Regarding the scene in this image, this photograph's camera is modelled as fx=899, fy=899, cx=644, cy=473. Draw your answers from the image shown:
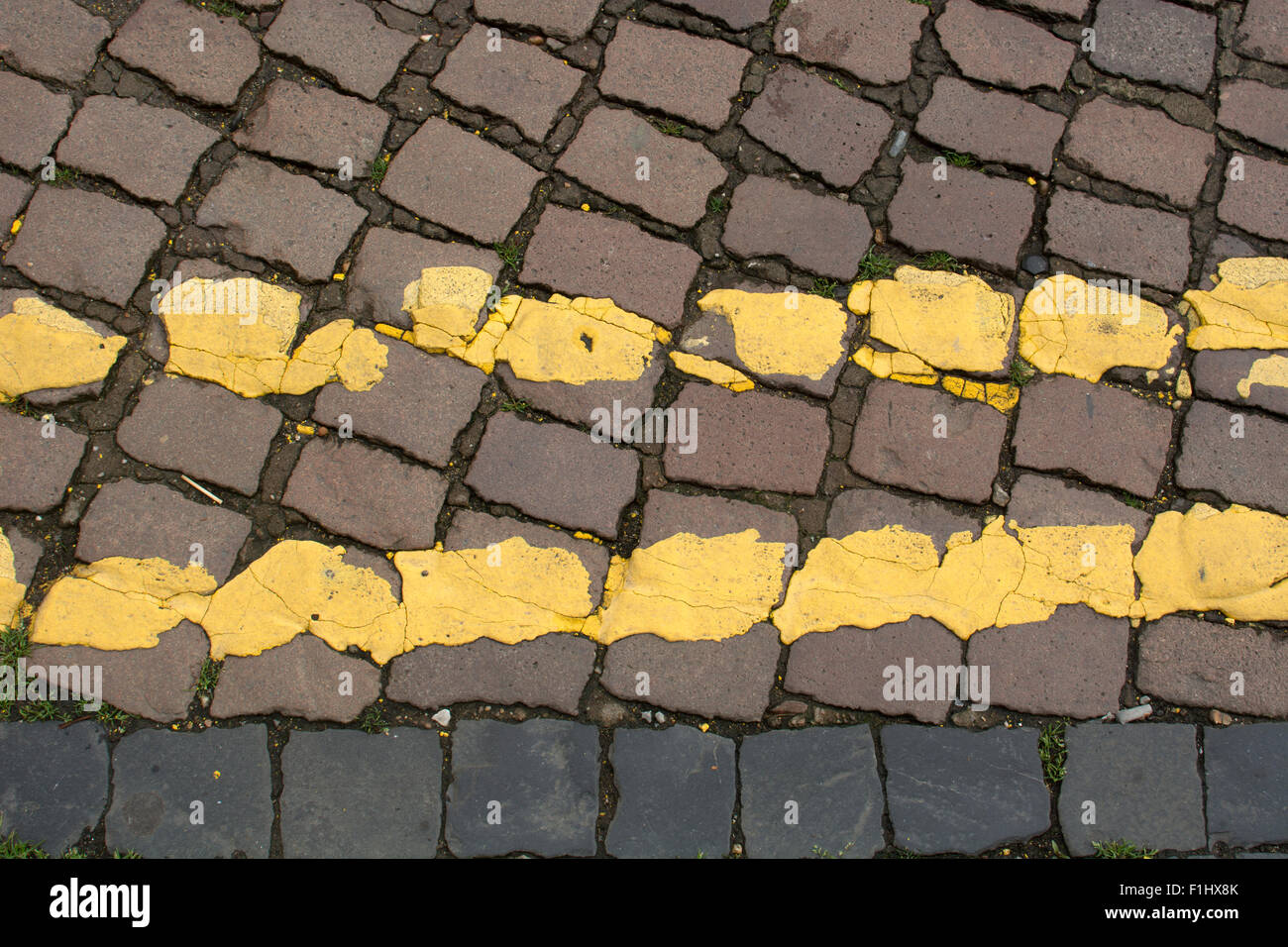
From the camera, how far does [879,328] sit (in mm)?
2902

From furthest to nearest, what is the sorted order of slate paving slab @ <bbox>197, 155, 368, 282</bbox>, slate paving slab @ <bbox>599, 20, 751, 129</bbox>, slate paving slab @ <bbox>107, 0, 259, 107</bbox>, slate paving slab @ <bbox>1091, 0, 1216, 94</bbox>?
1. slate paving slab @ <bbox>1091, 0, 1216, 94</bbox>
2. slate paving slab @ <bbox>599, 20, 751, 129</bbox>
3. slate paving slab @ <bbox>107, 0, 259, 107</bbox>
4. slate paving slab @ <bbox>197, 155, 368, 282</bbox>

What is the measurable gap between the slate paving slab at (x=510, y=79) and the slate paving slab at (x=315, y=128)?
28 centimetres

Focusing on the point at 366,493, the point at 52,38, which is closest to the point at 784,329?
the point at 366,493

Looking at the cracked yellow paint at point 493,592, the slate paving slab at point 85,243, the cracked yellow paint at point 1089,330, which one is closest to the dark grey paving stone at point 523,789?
the cracked yellow paint at point 493,592

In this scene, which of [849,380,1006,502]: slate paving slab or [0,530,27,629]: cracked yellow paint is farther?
[849,380,1006,502]: slate paving slab

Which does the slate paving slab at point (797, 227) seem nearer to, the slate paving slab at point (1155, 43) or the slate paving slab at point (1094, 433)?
the slate paving slab at point (1094, 433)

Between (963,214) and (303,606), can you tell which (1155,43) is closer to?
(963,214)

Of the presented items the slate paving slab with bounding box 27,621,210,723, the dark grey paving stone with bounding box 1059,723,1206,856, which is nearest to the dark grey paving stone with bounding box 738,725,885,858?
the dark grey paving stone with bounding box 1059,723,1206,856

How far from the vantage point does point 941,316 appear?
2.92m

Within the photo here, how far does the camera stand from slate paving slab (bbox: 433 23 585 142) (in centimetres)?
303

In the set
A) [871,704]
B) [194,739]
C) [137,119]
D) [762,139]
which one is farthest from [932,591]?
[137,119]

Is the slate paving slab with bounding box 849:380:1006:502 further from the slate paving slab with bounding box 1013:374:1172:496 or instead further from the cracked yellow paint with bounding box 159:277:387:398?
the cracked yellow paint with bounding box 159:277:387:398

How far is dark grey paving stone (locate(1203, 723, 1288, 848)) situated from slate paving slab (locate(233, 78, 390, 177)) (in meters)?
3.19

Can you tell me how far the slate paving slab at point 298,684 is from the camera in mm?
2537
